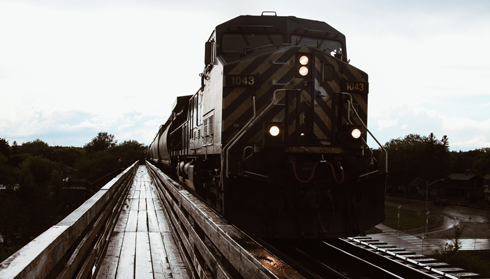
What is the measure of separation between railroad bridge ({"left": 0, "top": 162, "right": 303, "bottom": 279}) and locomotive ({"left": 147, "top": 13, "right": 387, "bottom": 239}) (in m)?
0.93

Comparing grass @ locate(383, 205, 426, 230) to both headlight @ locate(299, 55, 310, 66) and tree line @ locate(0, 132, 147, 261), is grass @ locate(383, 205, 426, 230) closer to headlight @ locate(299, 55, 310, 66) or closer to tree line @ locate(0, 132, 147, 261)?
tree line @ locate(0, 132, 147, 261)

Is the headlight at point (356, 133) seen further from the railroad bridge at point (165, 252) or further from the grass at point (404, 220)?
the grass at point (404, 220)

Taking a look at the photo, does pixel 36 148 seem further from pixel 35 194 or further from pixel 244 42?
pixel 244 42

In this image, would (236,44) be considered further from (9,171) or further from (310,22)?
(9,171)

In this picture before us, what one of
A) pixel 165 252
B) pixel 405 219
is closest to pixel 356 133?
pixel 165 252

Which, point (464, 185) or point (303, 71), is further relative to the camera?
point (464, 185)

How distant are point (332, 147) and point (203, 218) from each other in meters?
2.64

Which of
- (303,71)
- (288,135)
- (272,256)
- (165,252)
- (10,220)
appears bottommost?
(10,220)

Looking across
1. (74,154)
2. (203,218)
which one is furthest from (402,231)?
(74,154)

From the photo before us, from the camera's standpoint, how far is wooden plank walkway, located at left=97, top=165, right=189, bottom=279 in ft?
13.4

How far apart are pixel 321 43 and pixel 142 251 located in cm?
496

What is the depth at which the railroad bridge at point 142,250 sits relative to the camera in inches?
77.0

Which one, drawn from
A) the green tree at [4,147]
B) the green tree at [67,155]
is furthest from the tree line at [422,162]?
the green tree at [67,155]

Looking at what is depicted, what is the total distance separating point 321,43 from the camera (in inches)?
277
